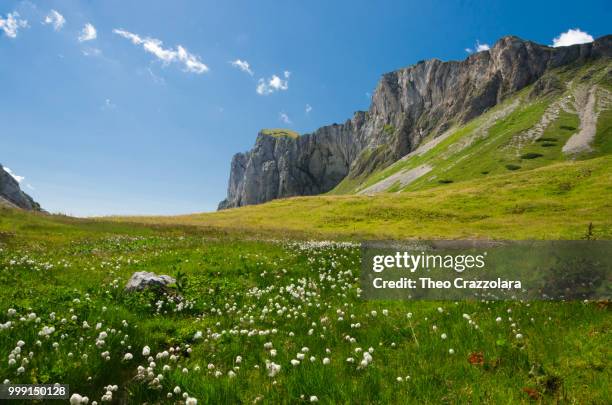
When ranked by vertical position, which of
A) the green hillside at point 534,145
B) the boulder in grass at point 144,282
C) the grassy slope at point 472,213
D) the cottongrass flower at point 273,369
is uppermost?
the green hillside at point 534,145

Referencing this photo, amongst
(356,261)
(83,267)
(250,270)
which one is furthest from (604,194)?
(83,267)

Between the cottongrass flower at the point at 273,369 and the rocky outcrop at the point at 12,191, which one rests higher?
the rocky outcrop at the point at 12,191

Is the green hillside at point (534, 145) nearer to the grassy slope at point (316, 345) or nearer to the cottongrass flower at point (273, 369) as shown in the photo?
the grassy slope at point (316, 345)

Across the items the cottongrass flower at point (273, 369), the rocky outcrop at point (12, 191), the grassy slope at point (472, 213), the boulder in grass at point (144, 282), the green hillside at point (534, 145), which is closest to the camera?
the cottongrass flower at point (273, 369)

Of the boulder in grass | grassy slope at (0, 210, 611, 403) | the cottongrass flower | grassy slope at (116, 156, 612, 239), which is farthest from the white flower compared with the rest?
grassy slope at (116, 156, 612, 239)

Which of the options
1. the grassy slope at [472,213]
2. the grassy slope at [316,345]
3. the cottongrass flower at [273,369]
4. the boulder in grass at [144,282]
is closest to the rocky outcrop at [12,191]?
the grassy slope at [472,213]

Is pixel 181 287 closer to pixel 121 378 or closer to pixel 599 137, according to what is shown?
pixel 121 378

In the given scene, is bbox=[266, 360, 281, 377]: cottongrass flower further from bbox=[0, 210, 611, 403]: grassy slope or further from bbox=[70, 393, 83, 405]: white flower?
bbox=[70, 393, 83, 405]: white flower

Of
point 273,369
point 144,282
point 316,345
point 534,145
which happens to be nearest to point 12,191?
point 144,282

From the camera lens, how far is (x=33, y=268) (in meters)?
13.5

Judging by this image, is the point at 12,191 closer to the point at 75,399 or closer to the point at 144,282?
the point at 144,282

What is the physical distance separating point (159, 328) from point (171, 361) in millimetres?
2295

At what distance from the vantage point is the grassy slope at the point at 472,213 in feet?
186

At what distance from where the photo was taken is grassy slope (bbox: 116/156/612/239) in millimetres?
56688
